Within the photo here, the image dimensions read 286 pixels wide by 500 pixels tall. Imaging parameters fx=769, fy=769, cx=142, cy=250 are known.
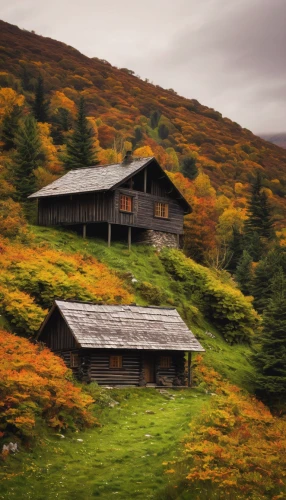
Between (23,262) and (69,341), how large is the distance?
791 centimetres

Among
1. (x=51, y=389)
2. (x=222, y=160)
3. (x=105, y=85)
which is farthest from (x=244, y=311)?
(x=105, y=85)

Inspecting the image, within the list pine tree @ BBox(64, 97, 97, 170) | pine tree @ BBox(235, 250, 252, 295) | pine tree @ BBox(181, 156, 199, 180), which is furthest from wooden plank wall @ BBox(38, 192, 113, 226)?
pine tree @ BBox(181, 156, 199, 180)

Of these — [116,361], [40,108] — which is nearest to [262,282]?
[116,361]

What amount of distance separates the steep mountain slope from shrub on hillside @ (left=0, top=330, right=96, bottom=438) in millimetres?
95095

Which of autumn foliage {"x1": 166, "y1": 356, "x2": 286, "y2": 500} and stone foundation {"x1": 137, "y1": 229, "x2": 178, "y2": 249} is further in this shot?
stone foundation {"x1": 137, "y1": 229, "x2": 178, "y2": 249}

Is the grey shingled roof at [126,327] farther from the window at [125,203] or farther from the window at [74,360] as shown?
the window at [125,203]

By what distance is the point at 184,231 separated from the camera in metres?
67.2

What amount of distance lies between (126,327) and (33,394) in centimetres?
1195

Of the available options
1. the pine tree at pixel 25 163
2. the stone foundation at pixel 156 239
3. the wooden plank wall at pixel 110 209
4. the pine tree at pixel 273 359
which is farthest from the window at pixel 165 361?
the pine tree at pixel 25 163

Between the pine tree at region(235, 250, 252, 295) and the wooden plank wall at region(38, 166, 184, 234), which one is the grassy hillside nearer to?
the wooden plank wall at region(38, 166, 184, 234)

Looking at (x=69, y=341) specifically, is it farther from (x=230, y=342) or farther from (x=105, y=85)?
(x=105, y=85)

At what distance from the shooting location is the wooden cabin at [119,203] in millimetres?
55719

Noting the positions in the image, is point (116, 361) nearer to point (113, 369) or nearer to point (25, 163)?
point (113, 369)

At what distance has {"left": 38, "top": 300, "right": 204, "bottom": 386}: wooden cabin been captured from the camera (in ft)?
→ 117
